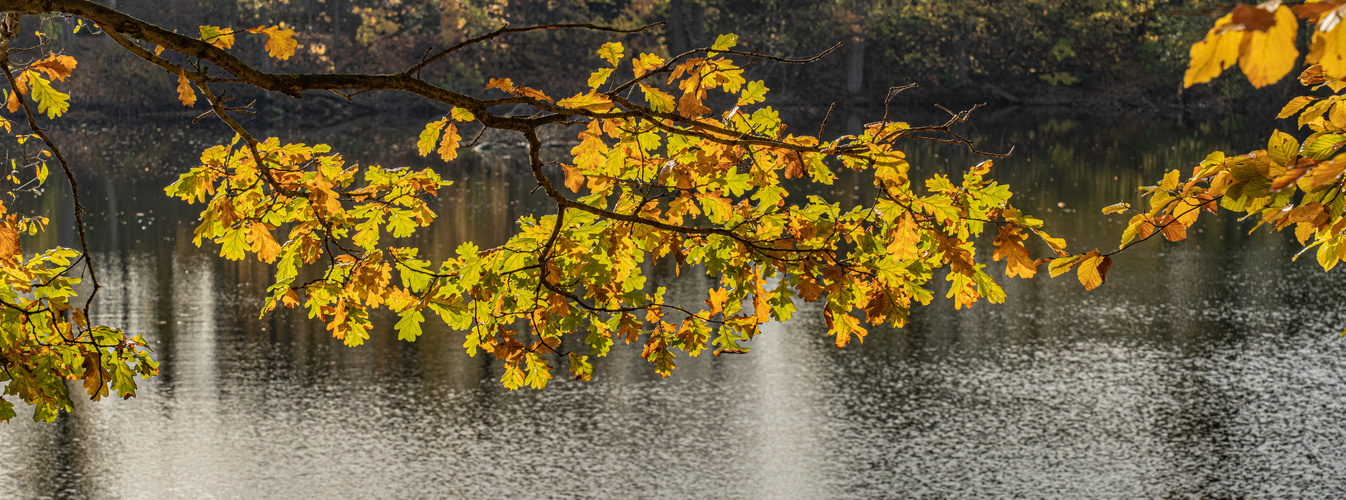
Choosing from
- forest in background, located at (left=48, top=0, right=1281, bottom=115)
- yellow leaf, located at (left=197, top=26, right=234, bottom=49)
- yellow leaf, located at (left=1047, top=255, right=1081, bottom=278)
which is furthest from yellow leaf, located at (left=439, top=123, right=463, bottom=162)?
forest in background, located at (left=48, top=0, right=1281, bottom=115)

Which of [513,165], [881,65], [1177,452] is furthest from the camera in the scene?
[881,65]

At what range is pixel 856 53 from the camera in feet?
208

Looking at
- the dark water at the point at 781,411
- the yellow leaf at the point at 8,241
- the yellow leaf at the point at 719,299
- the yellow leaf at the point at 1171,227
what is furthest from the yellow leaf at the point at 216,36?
the dark water at the point at 781,411

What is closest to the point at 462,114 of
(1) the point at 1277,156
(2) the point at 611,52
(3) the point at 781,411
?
(2) the point at 611,52

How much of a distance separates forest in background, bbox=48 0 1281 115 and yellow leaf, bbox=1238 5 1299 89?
191ft

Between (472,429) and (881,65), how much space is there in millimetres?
54532

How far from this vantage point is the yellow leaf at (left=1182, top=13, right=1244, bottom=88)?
2.30 meters

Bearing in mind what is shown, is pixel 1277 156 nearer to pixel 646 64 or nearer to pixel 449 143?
pixel 646 64

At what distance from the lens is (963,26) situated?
62906 mm

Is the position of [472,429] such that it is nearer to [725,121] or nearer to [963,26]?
[725,121]

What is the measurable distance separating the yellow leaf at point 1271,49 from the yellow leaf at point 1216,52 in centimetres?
2

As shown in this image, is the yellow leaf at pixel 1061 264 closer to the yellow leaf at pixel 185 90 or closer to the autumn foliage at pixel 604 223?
the autumn foliage at pixel 604 223

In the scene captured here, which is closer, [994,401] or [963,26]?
[994,401]

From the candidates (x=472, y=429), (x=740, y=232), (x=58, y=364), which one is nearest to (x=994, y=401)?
(x=472, y=429)
